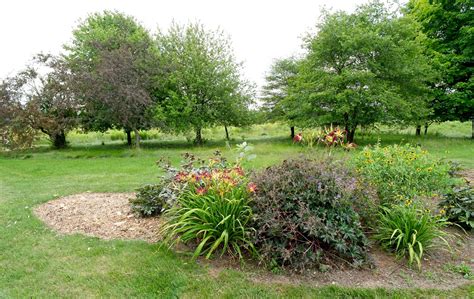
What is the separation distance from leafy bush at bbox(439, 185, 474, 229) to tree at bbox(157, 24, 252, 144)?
38.3 feet

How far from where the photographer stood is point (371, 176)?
346 cm

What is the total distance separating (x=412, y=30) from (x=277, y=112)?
23.1 feet

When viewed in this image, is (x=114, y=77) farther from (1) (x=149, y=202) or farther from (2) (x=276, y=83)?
(1) (x=149, y=202)

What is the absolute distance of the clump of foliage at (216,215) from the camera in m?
2.75

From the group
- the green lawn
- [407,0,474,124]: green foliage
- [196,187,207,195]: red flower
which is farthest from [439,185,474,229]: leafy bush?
[407,0,474,124]: green foliage

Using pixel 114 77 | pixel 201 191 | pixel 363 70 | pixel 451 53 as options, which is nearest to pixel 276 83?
pixel 363 70

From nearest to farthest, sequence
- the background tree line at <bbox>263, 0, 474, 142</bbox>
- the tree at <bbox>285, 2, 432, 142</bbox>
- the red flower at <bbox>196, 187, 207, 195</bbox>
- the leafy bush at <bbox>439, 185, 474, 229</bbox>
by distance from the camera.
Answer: the red flower at <bbox>196, 187, 207, 195</bbox>
the leafy bush at <bbox>439, 185, 474, 229</bbox>
the tree at <bbox>285, 2, 432, 142</bbox>
the background tree line at <bbox>263, 0, 474, 142</bbox>

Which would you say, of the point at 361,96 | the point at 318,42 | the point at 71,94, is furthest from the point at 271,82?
the point at 71,94

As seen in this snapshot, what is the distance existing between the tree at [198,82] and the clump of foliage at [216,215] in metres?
11.0

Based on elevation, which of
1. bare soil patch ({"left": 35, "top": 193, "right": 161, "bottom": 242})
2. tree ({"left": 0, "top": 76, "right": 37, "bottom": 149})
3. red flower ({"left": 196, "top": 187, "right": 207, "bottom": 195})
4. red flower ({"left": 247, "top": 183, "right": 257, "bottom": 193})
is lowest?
bare soil patch ({"left": 35, "top": 193, "right": 161, "bottom": 242})

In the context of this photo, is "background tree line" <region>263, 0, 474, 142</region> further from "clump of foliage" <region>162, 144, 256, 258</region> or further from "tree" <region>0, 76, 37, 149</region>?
"tree" <region>0, 76, 37, 149</region>

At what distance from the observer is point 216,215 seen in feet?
9.38

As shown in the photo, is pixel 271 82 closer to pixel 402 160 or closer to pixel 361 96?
pixel 361 96

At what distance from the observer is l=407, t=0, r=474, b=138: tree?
41.5 ft
